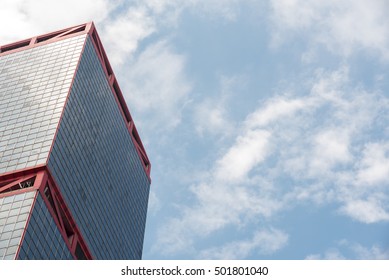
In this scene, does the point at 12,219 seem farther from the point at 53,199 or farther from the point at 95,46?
the point at 95,46

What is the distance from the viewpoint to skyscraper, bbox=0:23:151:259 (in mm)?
88000

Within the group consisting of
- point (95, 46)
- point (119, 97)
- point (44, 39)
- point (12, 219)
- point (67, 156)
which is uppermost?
point (44, 39)

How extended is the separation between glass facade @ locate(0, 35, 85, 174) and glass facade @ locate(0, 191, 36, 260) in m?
8.62

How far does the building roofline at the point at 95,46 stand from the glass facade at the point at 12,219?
59.8 meters

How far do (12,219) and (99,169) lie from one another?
122 ft

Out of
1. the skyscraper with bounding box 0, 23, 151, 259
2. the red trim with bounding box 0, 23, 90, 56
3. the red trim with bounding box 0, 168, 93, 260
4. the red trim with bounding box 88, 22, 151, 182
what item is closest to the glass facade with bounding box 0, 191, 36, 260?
the skyscraper with bounding box 0, 23, 151, 259

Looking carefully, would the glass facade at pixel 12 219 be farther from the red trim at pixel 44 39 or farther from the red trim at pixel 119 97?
the red trim at pixel 44 39

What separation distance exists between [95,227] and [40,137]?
20.1 m

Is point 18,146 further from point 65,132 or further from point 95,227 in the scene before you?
point 95,227

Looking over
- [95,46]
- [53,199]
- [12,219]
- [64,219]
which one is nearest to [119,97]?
[95,46]

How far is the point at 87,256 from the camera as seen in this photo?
100812 mm

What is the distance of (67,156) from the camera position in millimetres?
104125
